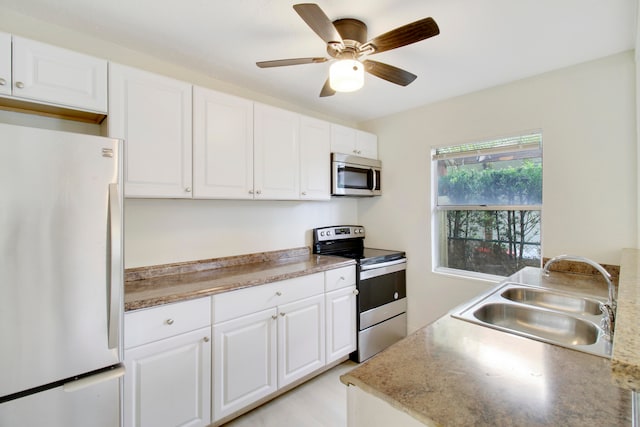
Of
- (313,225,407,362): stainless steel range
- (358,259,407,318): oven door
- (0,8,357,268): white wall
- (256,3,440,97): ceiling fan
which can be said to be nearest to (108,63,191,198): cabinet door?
(0,8,357,268): white wall

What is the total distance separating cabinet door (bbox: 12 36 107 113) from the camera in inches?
53.6

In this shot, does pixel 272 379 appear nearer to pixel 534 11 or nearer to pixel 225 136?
pixel 225 136

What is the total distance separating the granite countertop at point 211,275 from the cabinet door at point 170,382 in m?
0.23

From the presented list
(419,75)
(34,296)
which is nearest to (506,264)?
(419,75)

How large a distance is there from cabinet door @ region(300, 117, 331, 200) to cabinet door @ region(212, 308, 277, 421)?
3.56ft

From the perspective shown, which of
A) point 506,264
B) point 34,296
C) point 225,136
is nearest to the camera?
point 34,296

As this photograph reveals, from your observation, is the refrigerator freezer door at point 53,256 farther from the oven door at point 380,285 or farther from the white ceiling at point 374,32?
the oven door at point 380,285

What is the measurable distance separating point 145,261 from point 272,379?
115 cm

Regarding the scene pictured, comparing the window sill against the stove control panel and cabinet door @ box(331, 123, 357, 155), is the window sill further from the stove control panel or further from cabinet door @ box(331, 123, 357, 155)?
cabinet door @ box(331, 123, 357, 155)

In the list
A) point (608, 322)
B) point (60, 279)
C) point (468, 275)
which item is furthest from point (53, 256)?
point (468, 275)

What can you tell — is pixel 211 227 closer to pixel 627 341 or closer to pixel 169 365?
pixel 169 365

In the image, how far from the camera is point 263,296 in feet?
6.38

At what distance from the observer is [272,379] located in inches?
78.2

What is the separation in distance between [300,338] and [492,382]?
1532 millimetres
